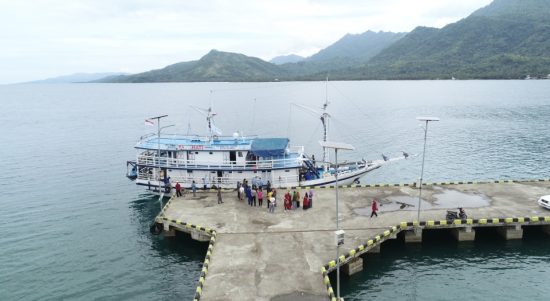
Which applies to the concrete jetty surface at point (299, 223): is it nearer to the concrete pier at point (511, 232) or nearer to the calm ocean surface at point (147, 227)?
the concrete pier at point (511, 232)

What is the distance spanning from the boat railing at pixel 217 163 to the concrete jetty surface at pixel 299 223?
281 cm

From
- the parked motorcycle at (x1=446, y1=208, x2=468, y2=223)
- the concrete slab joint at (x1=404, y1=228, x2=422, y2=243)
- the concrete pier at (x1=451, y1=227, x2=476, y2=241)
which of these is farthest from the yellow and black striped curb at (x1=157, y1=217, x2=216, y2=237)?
the concrete pier at (x1=451, y1=227, x2=476, y2=241)

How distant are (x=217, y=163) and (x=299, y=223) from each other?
13037mm

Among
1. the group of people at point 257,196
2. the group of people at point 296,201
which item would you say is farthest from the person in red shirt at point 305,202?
the group of people at point 257,196

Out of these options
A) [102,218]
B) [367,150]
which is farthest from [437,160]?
[102,218]

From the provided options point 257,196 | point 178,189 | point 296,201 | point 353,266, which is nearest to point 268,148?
point 257,196

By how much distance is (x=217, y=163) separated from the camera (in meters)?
38.9

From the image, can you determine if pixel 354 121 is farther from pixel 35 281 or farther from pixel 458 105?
pixel 35 281

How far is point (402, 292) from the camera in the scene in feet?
79.3

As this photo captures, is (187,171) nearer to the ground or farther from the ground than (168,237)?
farther from the ground

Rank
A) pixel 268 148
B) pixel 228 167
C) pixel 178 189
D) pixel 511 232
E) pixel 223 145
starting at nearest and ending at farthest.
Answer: pixel 511 232 → pixel 178 189 → pixel 268 148 → pixel 228 167 → pixel 223 145

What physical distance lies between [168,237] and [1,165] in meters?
40.8

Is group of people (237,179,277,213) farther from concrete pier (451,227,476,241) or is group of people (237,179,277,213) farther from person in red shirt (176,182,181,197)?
concrete pier (451,227,476,241)

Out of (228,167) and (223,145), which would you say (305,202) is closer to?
(228,167)
